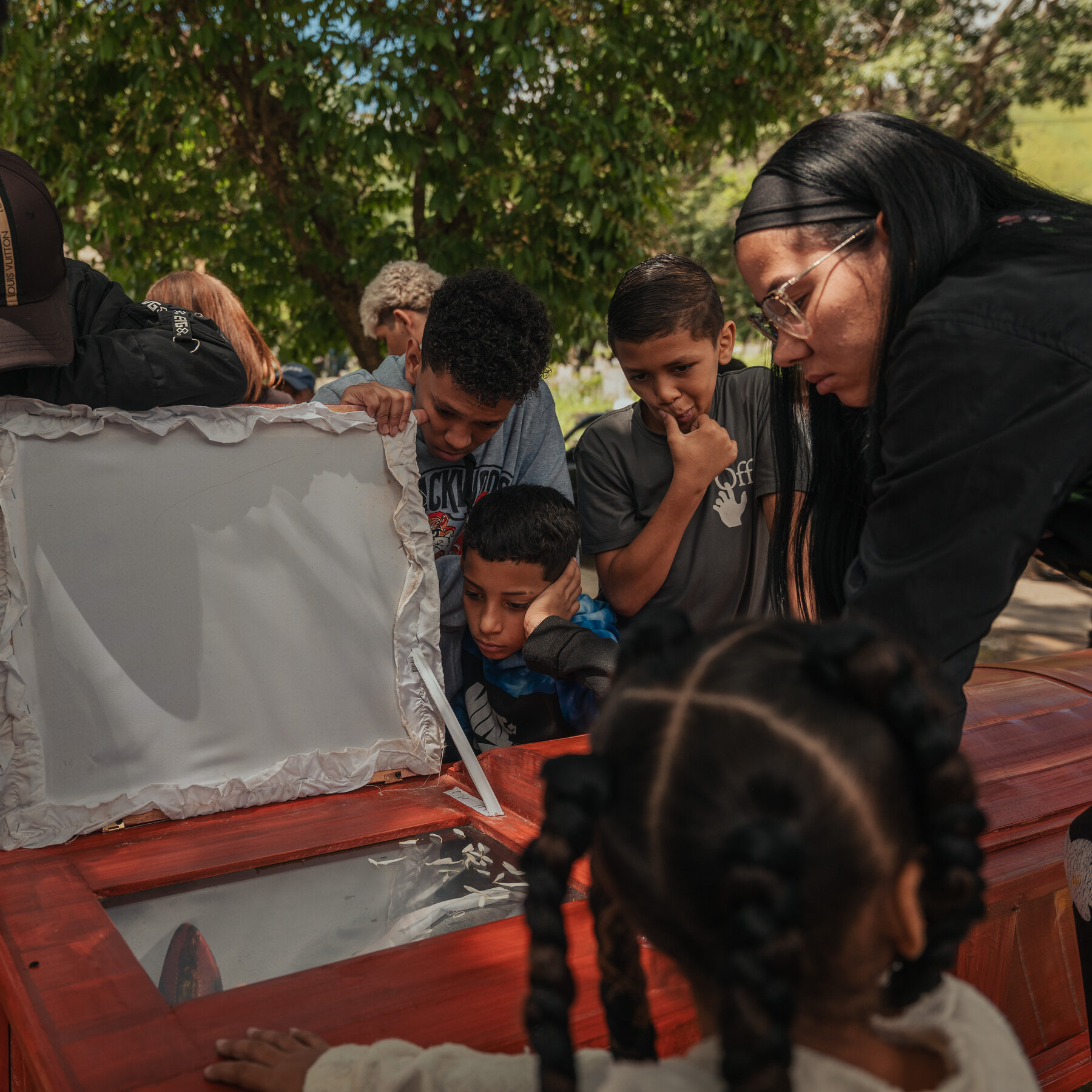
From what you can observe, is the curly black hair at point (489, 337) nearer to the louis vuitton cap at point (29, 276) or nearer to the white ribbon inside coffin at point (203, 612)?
the white ribbon inside coffin at point (203, 612)

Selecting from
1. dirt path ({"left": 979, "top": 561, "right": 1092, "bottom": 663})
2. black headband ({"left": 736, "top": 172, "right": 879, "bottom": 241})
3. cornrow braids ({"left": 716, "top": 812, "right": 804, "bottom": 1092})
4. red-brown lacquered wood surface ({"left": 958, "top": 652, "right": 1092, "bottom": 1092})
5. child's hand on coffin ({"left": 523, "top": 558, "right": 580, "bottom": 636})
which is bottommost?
dirt path ({"left": 979, "top": 561, "right": 1092, "bottom": 663})

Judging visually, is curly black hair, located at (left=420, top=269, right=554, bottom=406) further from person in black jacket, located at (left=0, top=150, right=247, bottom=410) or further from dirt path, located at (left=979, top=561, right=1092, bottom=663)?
dirt path, located at (left=979, top=561, right=1092, bottom=663)

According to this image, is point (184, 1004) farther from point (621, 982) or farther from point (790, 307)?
point (790, 307)

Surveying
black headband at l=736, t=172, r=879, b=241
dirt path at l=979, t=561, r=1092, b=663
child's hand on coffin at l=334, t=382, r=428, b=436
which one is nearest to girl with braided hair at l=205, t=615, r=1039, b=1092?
black headband at l=736, t=172, r=879, b=241

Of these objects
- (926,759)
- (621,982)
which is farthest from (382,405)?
(926,759)

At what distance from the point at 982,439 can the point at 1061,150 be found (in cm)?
1529

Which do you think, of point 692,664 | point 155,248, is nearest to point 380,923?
point 692,664

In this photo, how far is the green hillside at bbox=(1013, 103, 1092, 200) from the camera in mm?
13195

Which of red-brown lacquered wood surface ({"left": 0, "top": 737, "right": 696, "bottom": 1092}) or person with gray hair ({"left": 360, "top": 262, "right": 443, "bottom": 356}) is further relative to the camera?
person with gray hair ({"left": 360, "top": 262, "right": 443, "bottom": 356})

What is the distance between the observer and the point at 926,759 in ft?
2.40

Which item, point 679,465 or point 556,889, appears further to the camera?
point 679,465

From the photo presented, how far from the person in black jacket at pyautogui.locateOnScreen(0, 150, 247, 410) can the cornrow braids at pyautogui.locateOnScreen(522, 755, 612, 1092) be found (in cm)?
113

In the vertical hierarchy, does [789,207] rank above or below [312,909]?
above

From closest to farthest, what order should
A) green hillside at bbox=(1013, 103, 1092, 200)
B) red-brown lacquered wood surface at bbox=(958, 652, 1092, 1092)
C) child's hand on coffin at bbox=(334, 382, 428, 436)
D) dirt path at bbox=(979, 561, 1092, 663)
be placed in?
red-brown lacquered wood surface at bbox=(958, 652, 1092, 1092) → child's hand on coffin at bbox=(334, 382, 428, 436) → dirt path at bbox=(979, 561, 1092, 663) → green hillside at bbox=(1013, 103, 1092, 200)
